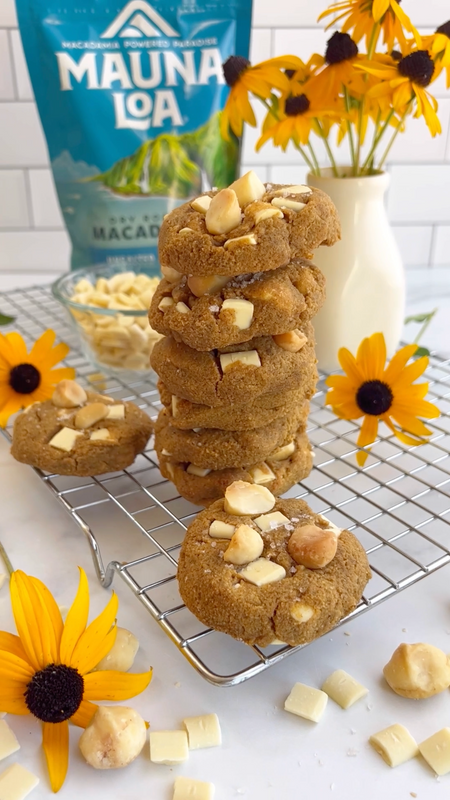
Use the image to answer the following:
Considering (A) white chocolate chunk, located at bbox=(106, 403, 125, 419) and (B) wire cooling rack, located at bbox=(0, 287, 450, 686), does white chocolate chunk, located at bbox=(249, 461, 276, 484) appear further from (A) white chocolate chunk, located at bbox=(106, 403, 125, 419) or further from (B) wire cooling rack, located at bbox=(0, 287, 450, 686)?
(A) white chocolate chunk, located at bbox=(106, 403, 125, 419)

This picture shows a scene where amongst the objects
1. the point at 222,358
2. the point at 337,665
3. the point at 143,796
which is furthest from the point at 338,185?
the point at 143,796

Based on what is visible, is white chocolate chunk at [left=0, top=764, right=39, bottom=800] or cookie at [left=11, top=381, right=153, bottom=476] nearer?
white chocolate chunk at [left=0, top=764, right=39, bottom=800]

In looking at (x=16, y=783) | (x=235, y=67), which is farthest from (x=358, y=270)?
(x=16, y=783)

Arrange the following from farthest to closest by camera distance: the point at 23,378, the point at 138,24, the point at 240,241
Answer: the point at 138,24 < the point at 23,378 < the point at 240,241

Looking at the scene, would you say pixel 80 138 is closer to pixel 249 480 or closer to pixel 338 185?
pixel 338 185

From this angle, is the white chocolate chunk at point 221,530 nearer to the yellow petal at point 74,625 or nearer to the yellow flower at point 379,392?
the yellow petal at point 74,625

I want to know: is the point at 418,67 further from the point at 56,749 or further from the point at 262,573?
the point at 56,749

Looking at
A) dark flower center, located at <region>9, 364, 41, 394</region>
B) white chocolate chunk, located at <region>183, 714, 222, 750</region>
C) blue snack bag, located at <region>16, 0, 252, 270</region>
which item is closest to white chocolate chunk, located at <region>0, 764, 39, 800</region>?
white chocolate chunk, located at <region>183, 714, 222, 750</region>
